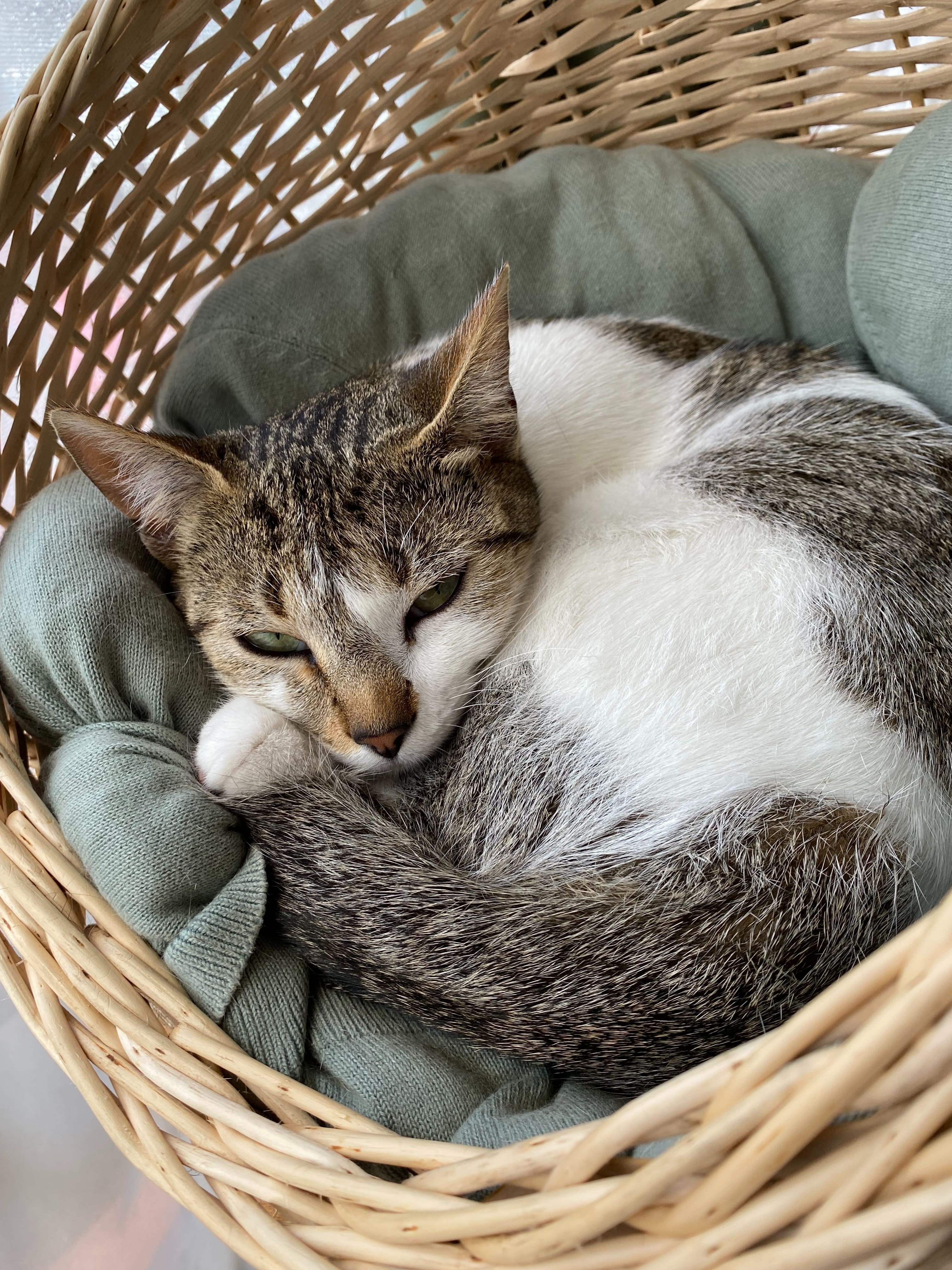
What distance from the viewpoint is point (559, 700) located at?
1143 mm

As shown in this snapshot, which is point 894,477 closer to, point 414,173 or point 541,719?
point 541,719

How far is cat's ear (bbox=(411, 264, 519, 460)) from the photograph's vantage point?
1141 millimetres

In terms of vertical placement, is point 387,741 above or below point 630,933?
above

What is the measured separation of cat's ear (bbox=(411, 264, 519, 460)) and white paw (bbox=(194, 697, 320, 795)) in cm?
38

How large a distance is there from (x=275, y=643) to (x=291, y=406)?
61cm

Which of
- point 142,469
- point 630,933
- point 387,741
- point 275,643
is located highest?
point 142,469

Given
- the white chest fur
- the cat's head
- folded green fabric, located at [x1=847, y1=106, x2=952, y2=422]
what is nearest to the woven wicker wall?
folded green fabric, located at [x1=847, y1=106, x2=952, y2=422]

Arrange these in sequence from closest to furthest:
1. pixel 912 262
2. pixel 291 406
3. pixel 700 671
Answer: pixel 700 671, pixel 912 262, pixel 291 406

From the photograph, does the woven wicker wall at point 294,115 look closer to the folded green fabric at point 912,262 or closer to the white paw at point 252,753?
the folded green fabric at point 912,262

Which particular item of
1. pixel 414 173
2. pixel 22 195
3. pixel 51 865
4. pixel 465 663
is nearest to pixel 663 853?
pixel 465 663

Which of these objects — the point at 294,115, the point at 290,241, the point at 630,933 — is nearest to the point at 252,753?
the point at 630,933

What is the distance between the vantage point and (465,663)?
3.95ft

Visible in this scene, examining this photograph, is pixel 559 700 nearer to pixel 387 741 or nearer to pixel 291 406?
pixel 387 741

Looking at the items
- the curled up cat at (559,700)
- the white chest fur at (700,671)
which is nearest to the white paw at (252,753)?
the curled up cat at (559,700)
